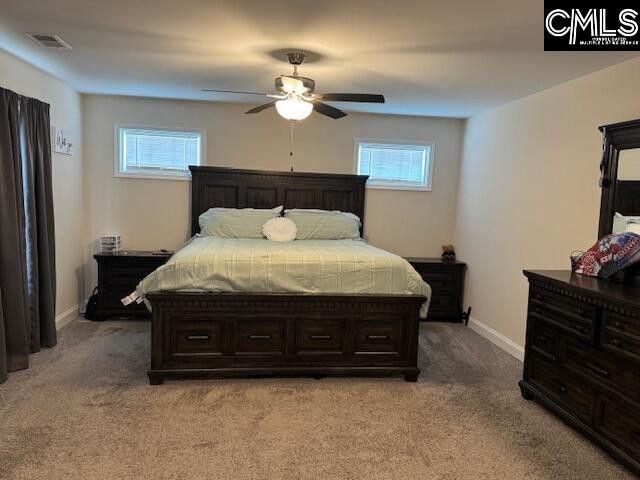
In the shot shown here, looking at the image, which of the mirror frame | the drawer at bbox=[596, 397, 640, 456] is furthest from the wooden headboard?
the drawer at bbox=[596, 397, 640, 456]

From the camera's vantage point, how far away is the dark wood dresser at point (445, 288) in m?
5.02

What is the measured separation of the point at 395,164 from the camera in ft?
17.7

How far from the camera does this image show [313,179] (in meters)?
5.12

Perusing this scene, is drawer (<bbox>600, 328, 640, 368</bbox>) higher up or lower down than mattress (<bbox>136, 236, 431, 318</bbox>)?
lower down

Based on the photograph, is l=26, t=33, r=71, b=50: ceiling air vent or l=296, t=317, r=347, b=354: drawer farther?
l=296, t=317, r=347, b=354: drawer

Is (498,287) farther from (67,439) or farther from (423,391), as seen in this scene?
(67,439)

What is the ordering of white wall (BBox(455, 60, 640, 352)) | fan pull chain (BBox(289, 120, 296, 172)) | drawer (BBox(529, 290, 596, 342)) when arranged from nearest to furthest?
drawer (BBox(529, 290, 596, 342))
white wall (BBox(455, 60, 640, 352))
fan pull chain (BBox(289, 120, 296, 172))

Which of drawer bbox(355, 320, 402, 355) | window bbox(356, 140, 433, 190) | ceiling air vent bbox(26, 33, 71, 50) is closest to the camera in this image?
ceiling air vent bbox(26, 33, 71, 50)

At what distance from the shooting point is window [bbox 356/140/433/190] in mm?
5332

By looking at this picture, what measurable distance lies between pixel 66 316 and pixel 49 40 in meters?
2.65

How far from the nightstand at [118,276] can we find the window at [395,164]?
2.51 metres

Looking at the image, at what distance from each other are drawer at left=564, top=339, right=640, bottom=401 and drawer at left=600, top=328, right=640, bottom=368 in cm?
5

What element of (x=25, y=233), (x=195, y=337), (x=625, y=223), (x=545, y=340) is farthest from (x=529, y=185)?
(x=25, y=233)

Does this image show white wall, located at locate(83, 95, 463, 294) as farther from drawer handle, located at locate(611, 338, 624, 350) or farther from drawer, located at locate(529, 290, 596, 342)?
drawer handle, located at locate(611, 338, 624, 350)
